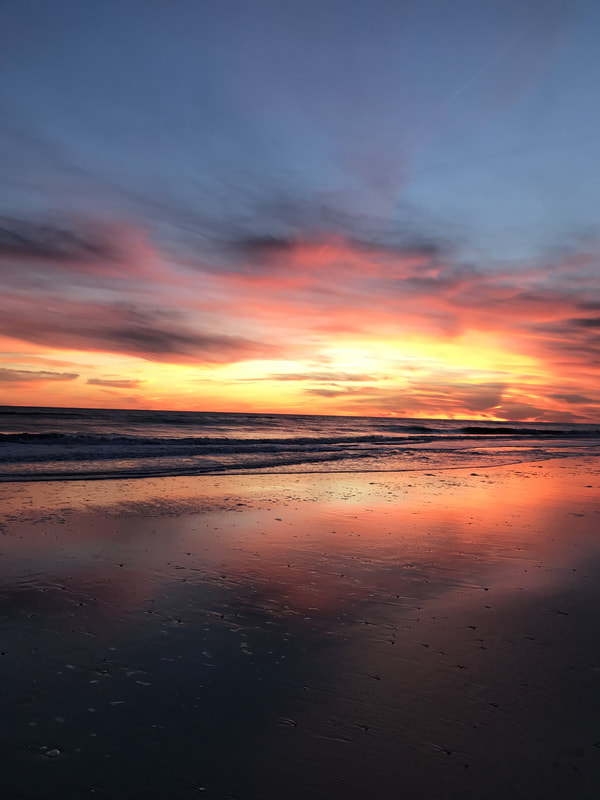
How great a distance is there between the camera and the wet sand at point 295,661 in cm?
307

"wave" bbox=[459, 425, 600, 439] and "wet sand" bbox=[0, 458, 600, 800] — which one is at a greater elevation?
"wave" bbox=[459, 425, 600, 439]

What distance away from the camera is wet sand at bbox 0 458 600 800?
3.07 metres

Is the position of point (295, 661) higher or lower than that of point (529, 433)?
lower

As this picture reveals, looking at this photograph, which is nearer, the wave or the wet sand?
the wet sand

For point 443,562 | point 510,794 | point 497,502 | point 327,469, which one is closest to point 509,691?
point 510,794

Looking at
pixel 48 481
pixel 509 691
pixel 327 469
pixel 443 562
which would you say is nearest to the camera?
pixel 509 691

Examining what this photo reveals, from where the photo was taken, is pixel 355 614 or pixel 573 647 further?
pixel 355 614

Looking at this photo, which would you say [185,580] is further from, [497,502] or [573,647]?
[497,502]

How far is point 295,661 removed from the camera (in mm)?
4434

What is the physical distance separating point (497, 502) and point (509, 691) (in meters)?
9.61

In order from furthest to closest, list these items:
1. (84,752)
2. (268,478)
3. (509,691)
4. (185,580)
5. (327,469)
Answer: (327,469)
(268,478)
(185,580)
(509,691)
(84,752)

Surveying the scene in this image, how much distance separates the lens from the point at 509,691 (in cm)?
397

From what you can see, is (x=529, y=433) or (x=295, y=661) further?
(x=529, y=433)

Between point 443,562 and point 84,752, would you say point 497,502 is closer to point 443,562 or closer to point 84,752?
point 443,562
